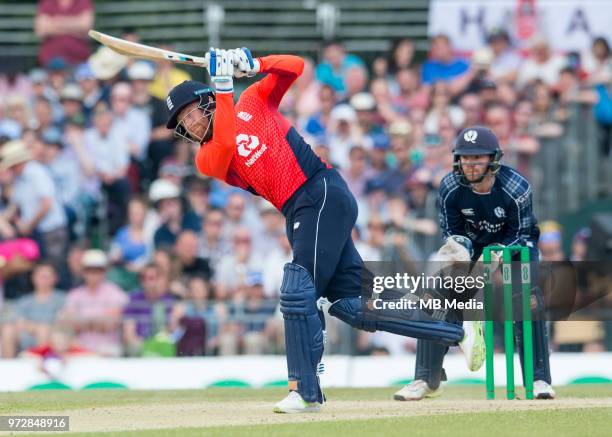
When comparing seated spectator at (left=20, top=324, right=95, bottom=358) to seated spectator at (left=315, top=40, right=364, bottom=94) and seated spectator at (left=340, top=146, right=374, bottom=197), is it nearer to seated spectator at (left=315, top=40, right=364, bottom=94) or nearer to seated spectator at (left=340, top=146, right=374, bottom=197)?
seated spectator at (left=340, top=146, right=374, bottom=197)

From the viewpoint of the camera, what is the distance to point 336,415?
8648 mm

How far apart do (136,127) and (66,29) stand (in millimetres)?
2425

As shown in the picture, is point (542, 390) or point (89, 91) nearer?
point (542, 390)

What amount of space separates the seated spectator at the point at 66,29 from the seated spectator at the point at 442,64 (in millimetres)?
4834

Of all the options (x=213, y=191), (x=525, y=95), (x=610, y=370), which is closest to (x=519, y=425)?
(x=610, y=370)

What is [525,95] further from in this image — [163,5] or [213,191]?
[163,5]

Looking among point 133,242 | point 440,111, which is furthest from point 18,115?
point 440,111

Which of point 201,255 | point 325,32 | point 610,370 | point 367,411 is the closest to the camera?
point 367,411

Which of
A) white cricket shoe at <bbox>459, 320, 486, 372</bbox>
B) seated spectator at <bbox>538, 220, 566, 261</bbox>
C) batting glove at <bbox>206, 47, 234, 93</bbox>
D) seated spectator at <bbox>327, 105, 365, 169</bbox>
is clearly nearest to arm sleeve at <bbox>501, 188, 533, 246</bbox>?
white cricket shoe at <bbox>459, 320, 486, 372</bbox>

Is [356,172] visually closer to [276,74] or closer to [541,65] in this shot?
[541,65]

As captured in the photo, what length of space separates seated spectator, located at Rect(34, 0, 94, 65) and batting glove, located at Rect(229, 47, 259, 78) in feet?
33.1

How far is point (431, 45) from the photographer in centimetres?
1819

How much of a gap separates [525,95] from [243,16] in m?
4.68

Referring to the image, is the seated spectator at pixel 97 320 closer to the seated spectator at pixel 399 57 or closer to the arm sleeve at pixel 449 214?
the arm sleeve at pixel 449 214
